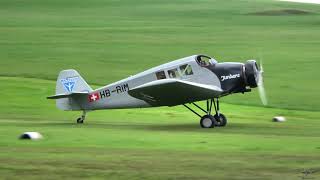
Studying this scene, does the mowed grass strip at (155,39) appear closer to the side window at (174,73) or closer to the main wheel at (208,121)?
the main wheel at (208,121)

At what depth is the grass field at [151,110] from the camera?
13539 millimetres

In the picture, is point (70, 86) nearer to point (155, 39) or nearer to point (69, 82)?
point (69, 82)

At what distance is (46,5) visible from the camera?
102 m

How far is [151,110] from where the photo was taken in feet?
98.3

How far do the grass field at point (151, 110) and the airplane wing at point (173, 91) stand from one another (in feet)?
3.00

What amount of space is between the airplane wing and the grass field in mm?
913

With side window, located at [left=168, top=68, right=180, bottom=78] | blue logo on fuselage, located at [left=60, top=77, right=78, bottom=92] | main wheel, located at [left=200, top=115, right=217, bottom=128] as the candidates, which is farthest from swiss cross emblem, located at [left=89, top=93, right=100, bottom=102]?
main wheel, located at [left=200, top=115, right=217, bottom=128]

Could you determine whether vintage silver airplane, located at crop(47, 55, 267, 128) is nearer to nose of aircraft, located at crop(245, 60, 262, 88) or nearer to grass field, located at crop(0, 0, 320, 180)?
nose of aircraft, located at crop(245, 60, 262, 88)

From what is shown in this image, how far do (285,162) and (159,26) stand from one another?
6622 cm

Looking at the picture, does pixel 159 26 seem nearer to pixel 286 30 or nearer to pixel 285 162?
pixel 286 30

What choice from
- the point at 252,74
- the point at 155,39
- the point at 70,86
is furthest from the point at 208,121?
the point at 155,39

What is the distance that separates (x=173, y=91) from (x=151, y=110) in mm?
6866

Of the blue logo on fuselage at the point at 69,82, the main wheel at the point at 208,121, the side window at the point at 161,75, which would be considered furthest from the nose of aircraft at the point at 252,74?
the blue logo on fuselage at the point at 69,82

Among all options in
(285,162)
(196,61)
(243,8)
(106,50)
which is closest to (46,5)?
(243,8)
